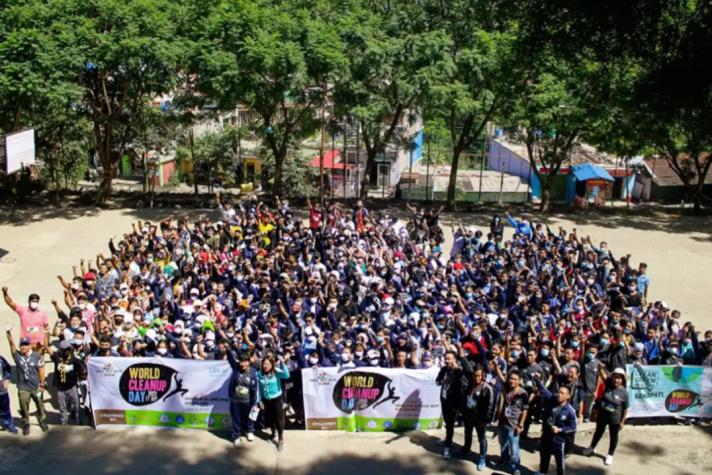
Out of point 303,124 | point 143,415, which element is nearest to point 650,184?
point 303,124

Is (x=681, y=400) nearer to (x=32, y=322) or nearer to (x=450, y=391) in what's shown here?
(x=450, y=391)

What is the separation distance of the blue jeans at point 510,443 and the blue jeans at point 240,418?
3.34 metres

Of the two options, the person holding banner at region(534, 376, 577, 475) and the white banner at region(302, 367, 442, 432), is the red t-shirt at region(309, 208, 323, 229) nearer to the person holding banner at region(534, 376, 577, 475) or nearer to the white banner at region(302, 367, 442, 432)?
the white banner at region(302, 367, 442, 432)

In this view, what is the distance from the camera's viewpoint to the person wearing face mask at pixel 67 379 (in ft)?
31.9

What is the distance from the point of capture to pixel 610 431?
371 inches

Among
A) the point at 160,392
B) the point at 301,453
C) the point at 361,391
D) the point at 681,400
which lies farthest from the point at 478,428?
the point at 160,392

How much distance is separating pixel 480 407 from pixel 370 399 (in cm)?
167

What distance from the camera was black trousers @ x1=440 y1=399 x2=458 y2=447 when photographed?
9.43 metres

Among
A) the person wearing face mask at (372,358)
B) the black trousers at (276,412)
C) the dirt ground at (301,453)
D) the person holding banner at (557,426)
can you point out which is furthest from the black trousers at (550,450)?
the black trousers at (276,412)

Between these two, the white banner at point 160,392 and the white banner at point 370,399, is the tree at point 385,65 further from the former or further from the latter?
the white banner at point 160,392

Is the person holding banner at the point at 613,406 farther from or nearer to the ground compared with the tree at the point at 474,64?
nearer to the ground

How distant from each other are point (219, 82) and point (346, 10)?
216 inches

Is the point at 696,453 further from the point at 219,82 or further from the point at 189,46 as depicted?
the point at 189,46

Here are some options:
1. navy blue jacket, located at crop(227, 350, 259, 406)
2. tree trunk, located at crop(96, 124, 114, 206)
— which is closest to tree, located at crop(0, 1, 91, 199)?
tree trunk, located at crop(96, 124, 114, 206)
